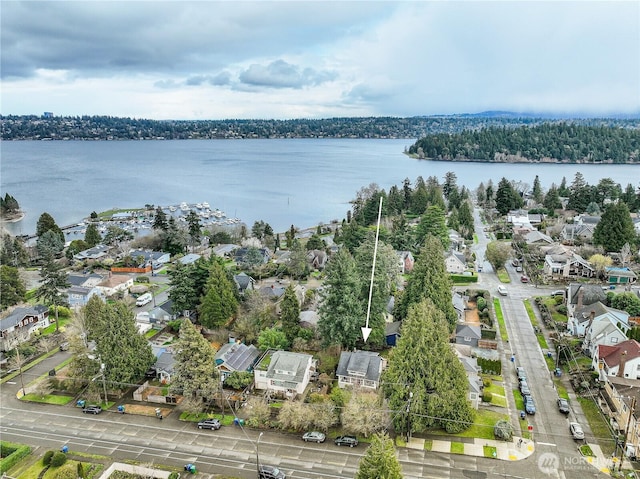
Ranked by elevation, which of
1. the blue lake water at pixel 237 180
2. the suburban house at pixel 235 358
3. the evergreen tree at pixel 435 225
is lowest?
the blue lake water at pixel 237 180

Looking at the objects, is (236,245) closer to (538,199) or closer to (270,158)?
(538,199)

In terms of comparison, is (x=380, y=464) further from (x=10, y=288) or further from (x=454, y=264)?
(x=10, y=288)

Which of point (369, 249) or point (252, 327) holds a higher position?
point (369, 249)

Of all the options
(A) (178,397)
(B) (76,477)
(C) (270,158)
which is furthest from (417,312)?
(C) (270,158)

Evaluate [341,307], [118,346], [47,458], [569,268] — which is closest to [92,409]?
[118,346]

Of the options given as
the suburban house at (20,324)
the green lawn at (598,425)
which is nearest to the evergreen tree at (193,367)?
the suburban house at (20,324)

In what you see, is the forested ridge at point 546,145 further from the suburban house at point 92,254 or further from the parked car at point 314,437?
the parked car at point 314,437

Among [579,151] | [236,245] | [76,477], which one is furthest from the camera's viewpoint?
[579,151]
